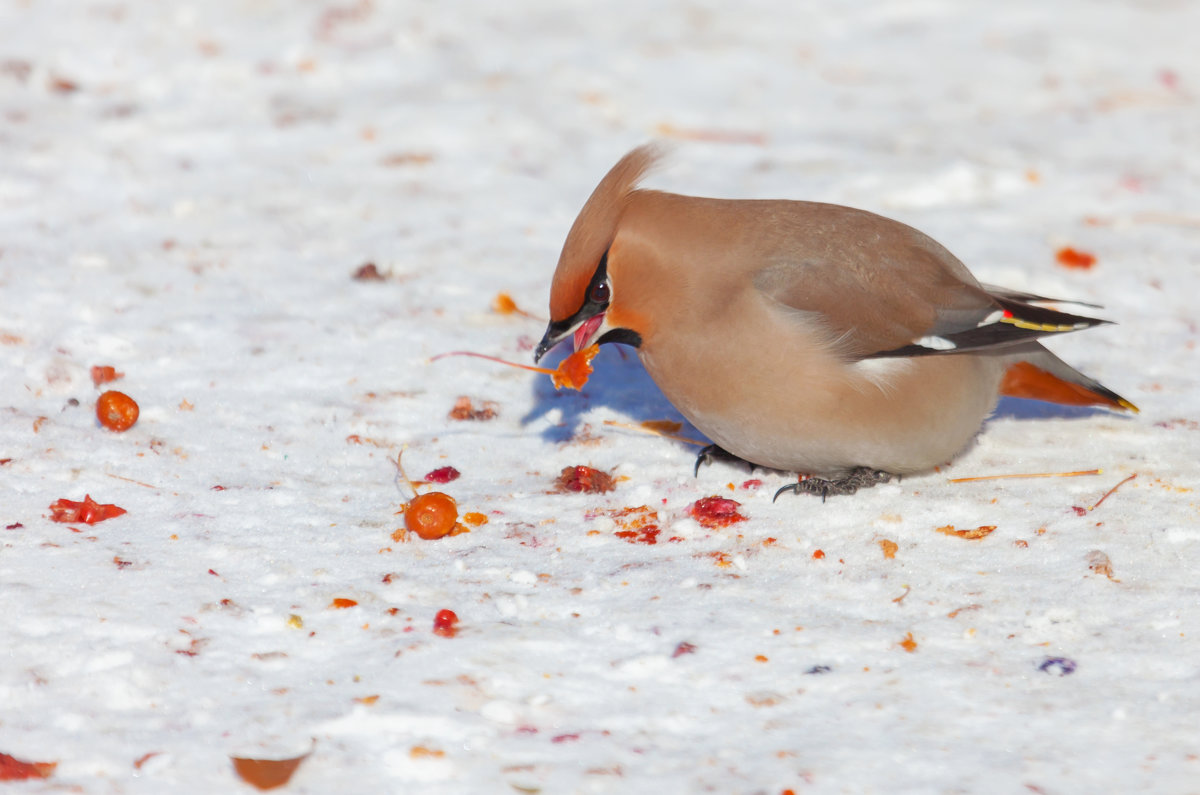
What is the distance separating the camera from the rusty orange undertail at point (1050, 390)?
3750 millimetres

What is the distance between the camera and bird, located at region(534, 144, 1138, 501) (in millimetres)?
3312

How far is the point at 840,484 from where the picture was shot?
11.5ft

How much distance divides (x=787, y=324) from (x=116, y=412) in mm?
1926

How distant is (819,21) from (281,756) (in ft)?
19.2

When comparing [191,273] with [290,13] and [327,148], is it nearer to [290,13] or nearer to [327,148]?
[327,148]

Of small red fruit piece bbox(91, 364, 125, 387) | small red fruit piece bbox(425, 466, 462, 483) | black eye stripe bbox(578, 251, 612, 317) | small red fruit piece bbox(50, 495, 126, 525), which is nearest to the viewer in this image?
small red fruit piece bbox(50, 495, 126, 525)

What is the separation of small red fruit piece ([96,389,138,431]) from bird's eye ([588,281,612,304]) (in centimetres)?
140

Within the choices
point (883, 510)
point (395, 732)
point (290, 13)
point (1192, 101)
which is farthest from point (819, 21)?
point (395, 732)

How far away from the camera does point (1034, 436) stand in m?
3.86

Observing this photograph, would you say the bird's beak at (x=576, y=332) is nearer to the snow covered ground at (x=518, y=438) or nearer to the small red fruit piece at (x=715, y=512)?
the snow covered ground at (x=518, y=438)

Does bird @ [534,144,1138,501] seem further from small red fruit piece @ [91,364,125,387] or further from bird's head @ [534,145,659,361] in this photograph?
small red fruit piece @ [91,364,125,387]

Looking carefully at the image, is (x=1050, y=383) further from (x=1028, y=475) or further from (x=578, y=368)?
(x=578, y=368)

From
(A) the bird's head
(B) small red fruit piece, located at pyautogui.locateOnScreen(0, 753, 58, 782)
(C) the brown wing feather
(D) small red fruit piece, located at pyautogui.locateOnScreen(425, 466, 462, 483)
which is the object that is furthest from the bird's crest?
(B) small red fruit piece, located at pyautogui.locateOnScreen(0, 753, 58, 782)

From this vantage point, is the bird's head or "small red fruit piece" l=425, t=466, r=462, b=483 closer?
the bird's head
